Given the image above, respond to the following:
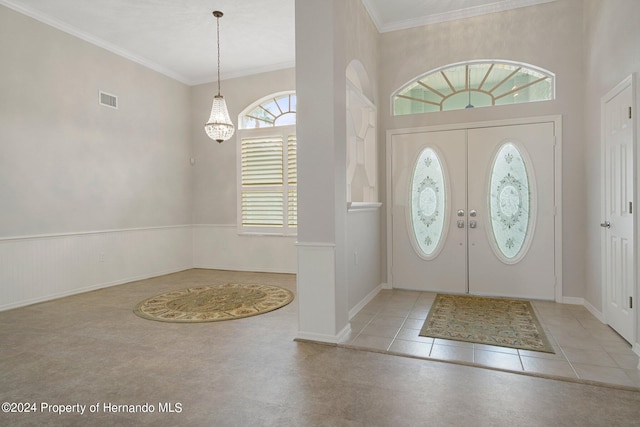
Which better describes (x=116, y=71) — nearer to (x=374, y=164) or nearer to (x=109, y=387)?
(x=374, y=164)

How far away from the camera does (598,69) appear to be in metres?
3.67

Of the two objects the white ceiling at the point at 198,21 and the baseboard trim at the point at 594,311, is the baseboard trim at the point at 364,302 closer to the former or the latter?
the baseboard trim at the point at 594,311

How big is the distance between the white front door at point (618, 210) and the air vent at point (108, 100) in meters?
6.17

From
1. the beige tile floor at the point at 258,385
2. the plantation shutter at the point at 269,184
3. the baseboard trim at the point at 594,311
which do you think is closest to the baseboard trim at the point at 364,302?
the beige tile floor at the point at 258,385

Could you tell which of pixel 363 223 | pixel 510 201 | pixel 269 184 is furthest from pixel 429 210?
pixel 269 184

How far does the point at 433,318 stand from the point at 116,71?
565cm

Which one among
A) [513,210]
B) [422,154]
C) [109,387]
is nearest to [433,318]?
[513,210]

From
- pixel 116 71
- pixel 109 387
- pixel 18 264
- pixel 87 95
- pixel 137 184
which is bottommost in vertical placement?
pixel 109 387

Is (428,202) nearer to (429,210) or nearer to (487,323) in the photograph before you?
(429,210)

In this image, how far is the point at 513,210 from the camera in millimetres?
4465

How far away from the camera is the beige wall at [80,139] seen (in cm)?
434

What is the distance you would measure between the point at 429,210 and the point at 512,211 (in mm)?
971

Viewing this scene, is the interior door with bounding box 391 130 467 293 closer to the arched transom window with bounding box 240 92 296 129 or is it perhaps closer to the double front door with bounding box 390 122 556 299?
the double front door with bounding box 390 122 556 299

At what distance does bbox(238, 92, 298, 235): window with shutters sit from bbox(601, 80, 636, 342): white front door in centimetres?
420
